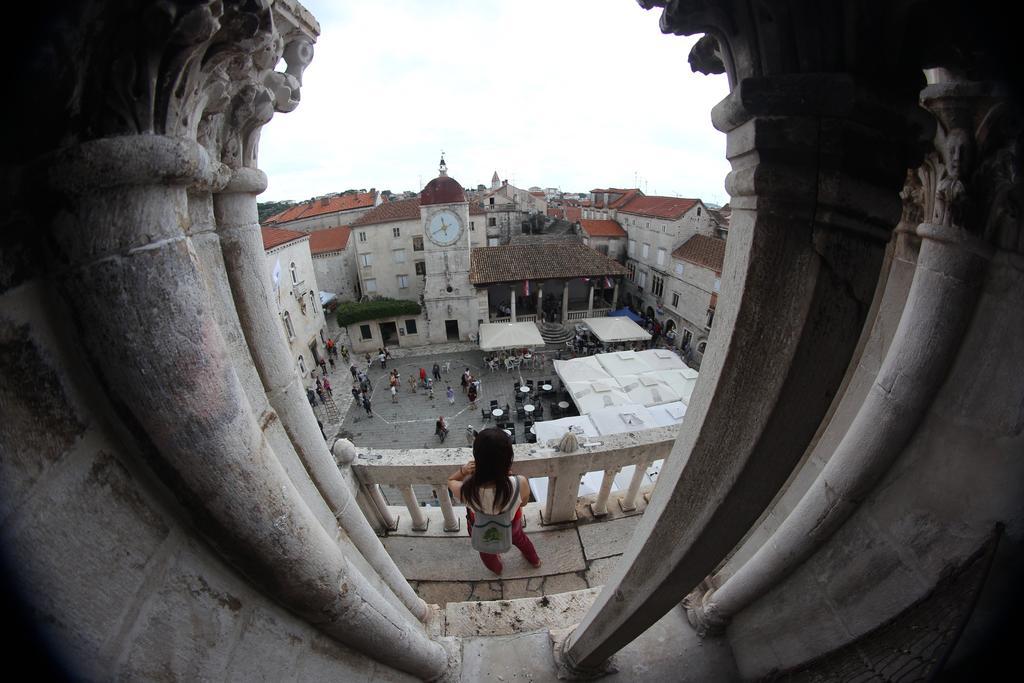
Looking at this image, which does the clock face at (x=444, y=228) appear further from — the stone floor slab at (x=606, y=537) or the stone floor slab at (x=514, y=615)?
the stone floor slab at (x=514, y=615)

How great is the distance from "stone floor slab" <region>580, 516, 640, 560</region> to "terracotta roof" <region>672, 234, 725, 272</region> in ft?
57.5

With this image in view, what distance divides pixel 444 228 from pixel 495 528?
18654 millimetres

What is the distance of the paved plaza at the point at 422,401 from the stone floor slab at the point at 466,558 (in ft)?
28.1

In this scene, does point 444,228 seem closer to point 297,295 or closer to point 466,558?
point 297,295

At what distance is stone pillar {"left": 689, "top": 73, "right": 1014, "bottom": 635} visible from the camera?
134 cm

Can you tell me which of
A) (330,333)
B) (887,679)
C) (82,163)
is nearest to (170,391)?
(82,163)

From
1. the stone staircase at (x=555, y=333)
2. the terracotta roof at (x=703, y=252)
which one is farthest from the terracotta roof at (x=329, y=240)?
the terracotta roof at (x=703, y=252)

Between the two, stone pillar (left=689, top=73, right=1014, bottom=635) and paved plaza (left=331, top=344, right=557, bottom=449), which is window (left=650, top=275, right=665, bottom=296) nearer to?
paved plaza (left=331, top=344, right=557, bottom=449)

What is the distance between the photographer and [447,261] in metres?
20.3

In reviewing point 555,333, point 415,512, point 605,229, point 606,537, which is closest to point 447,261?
point 555,333

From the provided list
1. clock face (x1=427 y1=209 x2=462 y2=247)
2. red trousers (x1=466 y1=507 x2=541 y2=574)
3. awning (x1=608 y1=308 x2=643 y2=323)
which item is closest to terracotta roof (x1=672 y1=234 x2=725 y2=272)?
awning (x1=608 y1=308 x2=643 y2=323)

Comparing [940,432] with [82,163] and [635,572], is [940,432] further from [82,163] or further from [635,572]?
[82,163]

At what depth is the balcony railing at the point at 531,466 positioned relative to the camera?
358cm

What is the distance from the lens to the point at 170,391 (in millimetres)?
1126
